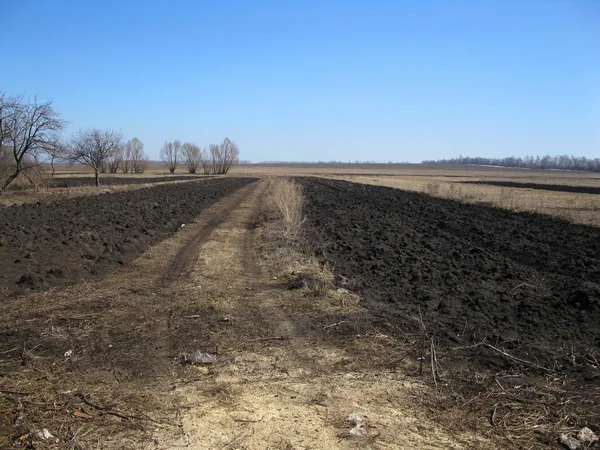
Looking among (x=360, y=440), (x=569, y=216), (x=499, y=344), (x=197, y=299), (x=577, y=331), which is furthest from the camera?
(x=569, y=216)

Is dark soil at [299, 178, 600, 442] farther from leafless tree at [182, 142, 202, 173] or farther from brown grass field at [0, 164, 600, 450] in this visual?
leafless tree at [182, 142, 202, 173]

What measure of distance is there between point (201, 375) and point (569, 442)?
3475mm

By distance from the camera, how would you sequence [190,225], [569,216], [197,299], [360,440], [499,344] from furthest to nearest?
[569,216]
[190,225]
[197,299]
[499,344]
[360,440]

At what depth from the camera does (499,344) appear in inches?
235

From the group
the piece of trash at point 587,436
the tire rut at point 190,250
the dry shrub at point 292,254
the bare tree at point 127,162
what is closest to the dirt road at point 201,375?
the dry shrub at point 292,254

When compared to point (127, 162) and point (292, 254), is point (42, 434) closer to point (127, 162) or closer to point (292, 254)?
point (292, 254)

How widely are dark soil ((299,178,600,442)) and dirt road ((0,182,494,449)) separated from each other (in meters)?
0.87

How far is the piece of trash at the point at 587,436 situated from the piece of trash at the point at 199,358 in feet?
12.0

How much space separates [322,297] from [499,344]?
3.01 metres

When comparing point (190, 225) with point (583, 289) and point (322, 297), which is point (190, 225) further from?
point (583, 289)

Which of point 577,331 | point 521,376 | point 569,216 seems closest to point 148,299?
point 521,376

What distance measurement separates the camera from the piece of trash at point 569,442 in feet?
11.8

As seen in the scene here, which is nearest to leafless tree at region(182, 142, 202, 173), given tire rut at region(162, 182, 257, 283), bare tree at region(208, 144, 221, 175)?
bare tree at region(208, 144, 221, 175)

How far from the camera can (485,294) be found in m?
8.75
